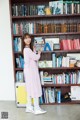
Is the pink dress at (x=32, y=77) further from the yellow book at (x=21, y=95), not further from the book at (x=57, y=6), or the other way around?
the book at (x=57, y=6)

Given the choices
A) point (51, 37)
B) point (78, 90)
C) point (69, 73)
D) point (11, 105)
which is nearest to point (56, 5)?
point (51, 37)

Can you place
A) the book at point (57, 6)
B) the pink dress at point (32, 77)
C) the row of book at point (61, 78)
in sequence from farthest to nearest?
the row of book at point (61, 78) < the book at point (57, 6) < the pink dress at point (32, 77)

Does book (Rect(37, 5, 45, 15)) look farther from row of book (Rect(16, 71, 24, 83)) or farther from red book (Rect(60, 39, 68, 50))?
row of book (Rect(16, 71, 24, 83))

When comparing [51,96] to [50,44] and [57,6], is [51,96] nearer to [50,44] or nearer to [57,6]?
[50,44]

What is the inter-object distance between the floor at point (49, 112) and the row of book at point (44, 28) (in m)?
1.50

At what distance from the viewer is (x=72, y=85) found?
439 centimetres

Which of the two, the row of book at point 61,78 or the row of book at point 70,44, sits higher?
the row of book at point 70,44

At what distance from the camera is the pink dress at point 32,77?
3964mm

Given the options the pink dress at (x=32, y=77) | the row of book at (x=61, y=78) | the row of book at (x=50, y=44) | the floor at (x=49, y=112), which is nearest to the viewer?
the floor at (x=49, y=112)

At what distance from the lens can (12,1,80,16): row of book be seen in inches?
163

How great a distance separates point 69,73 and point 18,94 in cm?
111

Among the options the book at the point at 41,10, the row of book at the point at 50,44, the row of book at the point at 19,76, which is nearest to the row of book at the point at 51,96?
the row of book at the point at 19,76

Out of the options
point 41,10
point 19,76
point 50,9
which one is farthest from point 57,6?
point 19,76

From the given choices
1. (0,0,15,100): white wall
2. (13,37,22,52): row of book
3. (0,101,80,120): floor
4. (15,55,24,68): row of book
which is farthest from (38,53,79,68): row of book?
(0,101,80,120): floor
